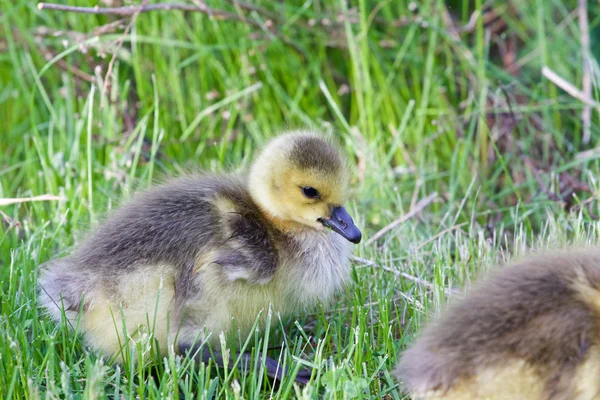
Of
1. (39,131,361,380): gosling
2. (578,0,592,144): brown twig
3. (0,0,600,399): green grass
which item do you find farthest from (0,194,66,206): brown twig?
(578,0,592,144): brown twig

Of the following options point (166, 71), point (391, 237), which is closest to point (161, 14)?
point (166, 71)

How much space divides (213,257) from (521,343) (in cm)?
75

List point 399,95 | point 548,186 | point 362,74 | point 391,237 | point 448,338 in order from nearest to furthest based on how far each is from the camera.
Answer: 1. point 448,338
2. point 391,237
3. point 548,186
4. point 362,74
5. point 399,95

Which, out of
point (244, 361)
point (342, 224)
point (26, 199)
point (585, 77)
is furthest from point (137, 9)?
point (585, 77)

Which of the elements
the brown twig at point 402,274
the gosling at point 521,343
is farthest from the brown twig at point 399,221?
the gosling at point 521,343

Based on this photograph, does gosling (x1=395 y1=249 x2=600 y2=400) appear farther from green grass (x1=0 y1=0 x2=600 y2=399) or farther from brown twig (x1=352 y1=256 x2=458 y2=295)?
green grass (x1=0 y1=0 x2=600 y2=399)

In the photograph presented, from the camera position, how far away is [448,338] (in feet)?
5.04

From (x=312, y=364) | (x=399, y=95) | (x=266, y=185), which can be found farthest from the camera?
(x=399, y=95)

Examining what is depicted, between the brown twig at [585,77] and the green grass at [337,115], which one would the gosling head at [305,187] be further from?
the brown twig at [585,77]

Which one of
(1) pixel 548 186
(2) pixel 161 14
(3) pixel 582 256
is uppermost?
(2) pixel 161 14

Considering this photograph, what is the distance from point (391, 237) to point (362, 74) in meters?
1.01

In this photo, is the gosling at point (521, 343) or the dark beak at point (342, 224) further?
the dark beak at point (342, 224)

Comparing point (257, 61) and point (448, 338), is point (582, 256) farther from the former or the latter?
point (257, 61)

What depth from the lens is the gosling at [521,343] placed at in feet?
4.75
